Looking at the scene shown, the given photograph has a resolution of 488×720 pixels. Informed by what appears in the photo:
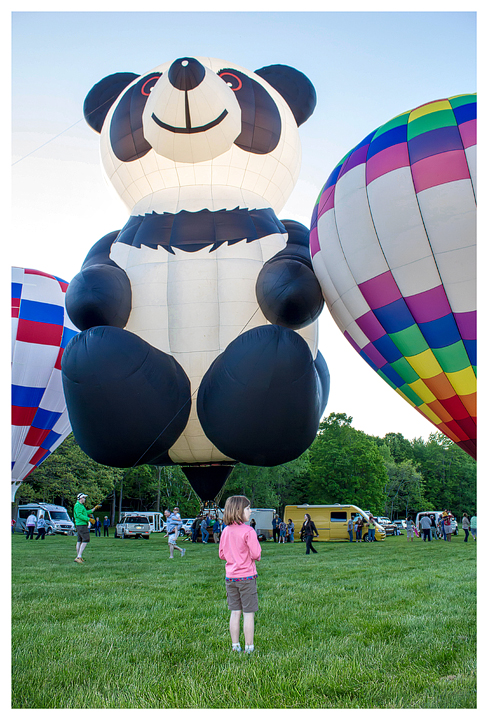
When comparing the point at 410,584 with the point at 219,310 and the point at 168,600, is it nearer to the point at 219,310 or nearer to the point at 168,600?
the point at 168,600

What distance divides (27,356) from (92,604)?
19.9ft

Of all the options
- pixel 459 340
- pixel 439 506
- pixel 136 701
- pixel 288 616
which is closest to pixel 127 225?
pixel 459 340

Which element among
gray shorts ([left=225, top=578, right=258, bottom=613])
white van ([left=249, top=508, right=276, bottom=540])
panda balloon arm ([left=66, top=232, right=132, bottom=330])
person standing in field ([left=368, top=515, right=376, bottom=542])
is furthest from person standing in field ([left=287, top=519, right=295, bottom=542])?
gray shorts ([left=225, top=578, right=258, bottom=613])

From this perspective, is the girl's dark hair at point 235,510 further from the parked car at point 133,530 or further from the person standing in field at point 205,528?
the parked car at point 133,530

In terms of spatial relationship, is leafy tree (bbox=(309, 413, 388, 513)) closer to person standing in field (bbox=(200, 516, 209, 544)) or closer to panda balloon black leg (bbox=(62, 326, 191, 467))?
person standing in field (bbox=(200, 516, 209, 544))

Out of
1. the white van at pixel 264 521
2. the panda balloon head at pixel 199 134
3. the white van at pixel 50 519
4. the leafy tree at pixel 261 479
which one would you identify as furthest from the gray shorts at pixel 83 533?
the leafy tree at pixel 261 479

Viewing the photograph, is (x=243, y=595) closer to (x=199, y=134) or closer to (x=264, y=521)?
(x=199, y=134)

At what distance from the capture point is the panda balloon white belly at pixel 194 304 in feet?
18.1

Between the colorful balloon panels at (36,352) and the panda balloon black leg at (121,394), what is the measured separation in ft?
14.0

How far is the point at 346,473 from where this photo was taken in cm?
3256

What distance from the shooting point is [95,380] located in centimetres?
495

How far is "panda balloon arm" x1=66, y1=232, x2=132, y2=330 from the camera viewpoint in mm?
5320

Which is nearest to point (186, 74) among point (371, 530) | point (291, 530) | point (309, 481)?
point (291, 530)

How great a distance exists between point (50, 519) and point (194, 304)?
17.3 metres
